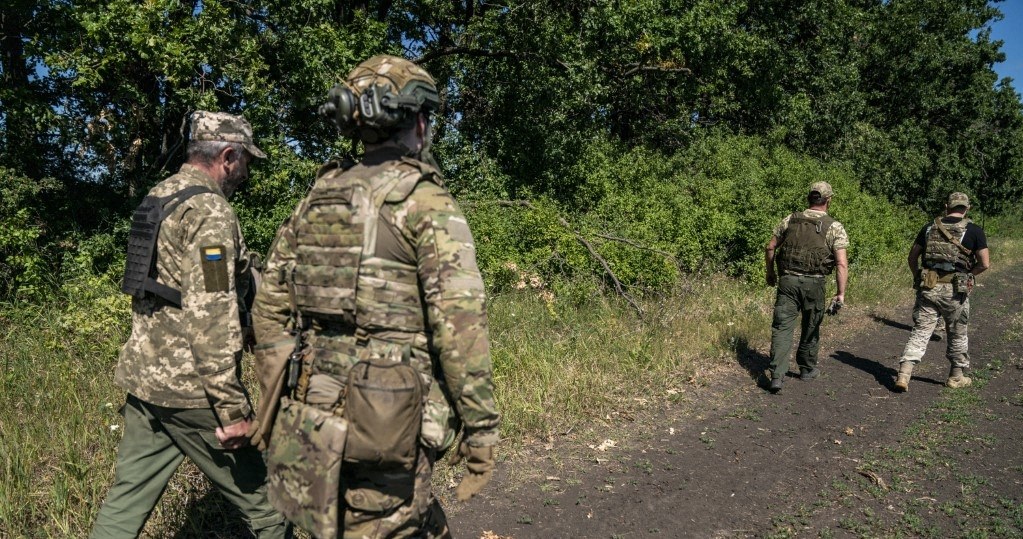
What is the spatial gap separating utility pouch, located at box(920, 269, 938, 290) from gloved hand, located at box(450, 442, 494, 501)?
6.61m

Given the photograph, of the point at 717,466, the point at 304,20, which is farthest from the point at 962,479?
the point at 304,20

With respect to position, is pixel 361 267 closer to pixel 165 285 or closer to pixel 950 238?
pixel 165 285

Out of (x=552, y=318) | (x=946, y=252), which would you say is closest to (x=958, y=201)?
(x=946, y=252)

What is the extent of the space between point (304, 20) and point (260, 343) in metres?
6.54

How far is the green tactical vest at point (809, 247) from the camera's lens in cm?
663

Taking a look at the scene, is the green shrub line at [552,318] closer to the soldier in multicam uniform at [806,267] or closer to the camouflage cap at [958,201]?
the soldier in multicam uniform at [806,267]

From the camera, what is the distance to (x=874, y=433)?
559 cm

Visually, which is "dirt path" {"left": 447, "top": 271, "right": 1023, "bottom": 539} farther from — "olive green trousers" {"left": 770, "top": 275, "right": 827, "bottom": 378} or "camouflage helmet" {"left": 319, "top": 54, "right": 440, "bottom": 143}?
"camouflage helmet" {"left": 319, "top": 54, "right": 440, "bottom": 143}

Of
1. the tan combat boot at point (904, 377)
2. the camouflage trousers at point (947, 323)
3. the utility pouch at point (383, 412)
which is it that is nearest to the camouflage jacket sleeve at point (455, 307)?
the utility pouch at point (383, 412)

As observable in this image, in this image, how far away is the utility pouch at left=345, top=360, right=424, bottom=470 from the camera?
2098mm

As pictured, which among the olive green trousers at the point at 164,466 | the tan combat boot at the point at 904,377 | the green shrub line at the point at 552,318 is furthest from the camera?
the tan combat boot at the point at 904,377

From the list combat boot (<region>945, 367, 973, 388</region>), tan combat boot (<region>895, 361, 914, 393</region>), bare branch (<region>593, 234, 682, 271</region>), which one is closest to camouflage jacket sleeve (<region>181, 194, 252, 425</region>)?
bare branch (<region>593, 234, 682, 271</region>)

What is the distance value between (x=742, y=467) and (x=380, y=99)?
3930mm

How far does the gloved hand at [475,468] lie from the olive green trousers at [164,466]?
1077 mm
